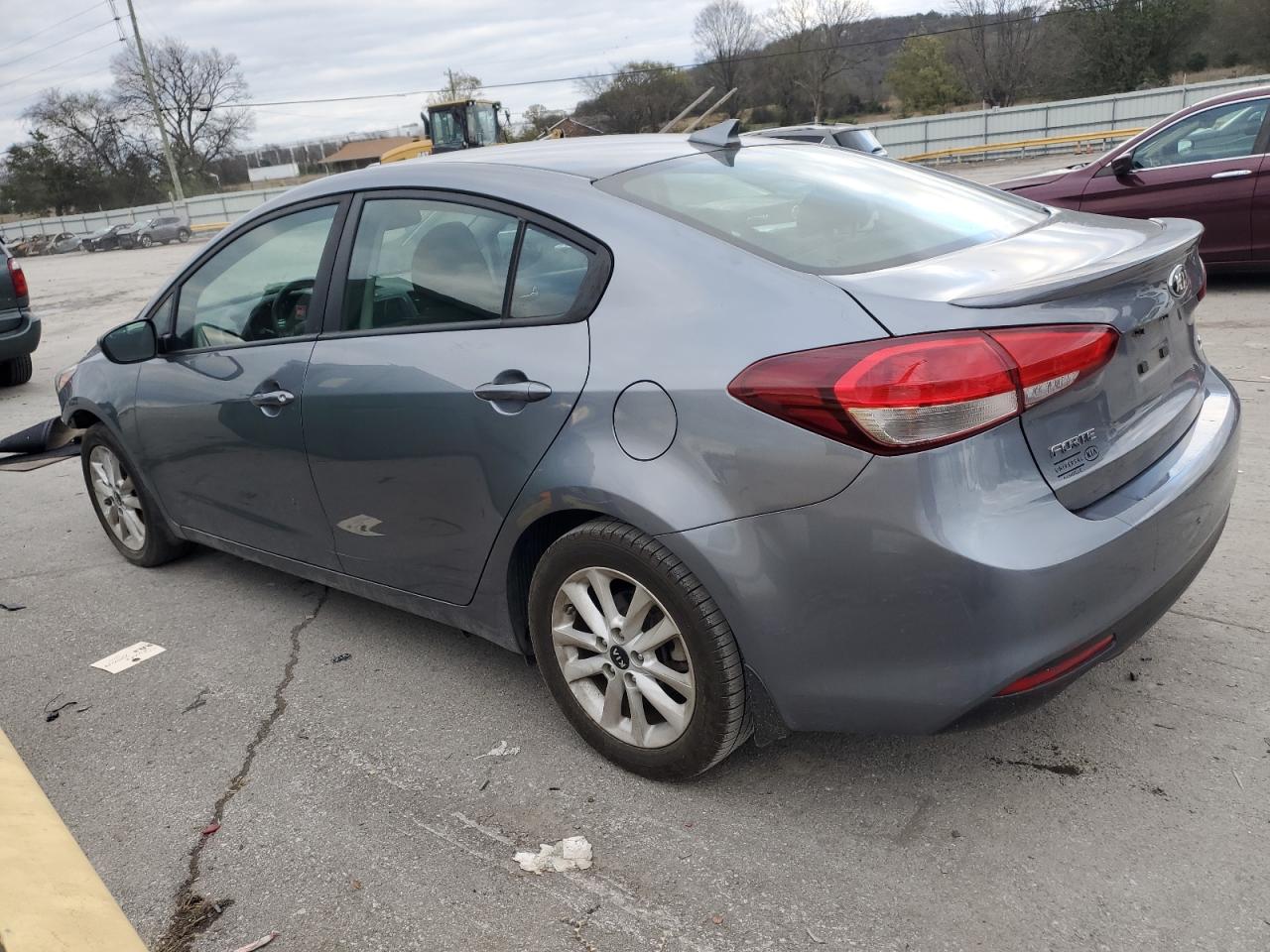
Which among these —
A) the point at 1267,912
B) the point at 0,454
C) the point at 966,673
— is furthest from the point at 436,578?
the point at 0,454

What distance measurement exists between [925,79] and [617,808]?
5950cm

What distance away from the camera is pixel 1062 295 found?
91.0 inches

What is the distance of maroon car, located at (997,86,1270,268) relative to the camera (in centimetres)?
813

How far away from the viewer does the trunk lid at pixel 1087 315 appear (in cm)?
225

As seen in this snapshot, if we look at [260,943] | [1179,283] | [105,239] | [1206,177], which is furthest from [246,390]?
[105,239]

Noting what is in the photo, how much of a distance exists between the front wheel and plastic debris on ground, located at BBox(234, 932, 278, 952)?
0.94m

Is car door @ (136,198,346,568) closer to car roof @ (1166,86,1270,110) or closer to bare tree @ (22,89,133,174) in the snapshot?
car roof @ (1166,86,1270,110)

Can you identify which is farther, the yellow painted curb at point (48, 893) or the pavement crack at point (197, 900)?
the pavement crack at point (197, 900)

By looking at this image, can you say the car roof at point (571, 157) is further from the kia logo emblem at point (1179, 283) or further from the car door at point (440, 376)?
the kia logo emblem at point (1179, 283)

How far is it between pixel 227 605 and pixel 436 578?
1576mm

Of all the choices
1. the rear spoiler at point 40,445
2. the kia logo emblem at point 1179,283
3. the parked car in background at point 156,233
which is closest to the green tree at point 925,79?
the parked car in background at point 156,233

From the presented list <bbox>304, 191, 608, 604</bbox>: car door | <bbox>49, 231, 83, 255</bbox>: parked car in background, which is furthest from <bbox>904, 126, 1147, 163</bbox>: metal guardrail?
<bbox>49, 231, 83, 255</bbox>: parked car in background

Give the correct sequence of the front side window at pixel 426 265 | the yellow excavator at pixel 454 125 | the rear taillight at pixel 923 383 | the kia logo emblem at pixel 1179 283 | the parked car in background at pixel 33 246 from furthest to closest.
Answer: the parked car in background at pixel 33 246 → the yellow excavator at pixel 454 125 → the front side window at pixel 426 265 → the kia logo emblem at pixel 1179 283 → the rear taillight at pixel 923 383

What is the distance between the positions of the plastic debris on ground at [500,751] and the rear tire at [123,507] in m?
2.28
